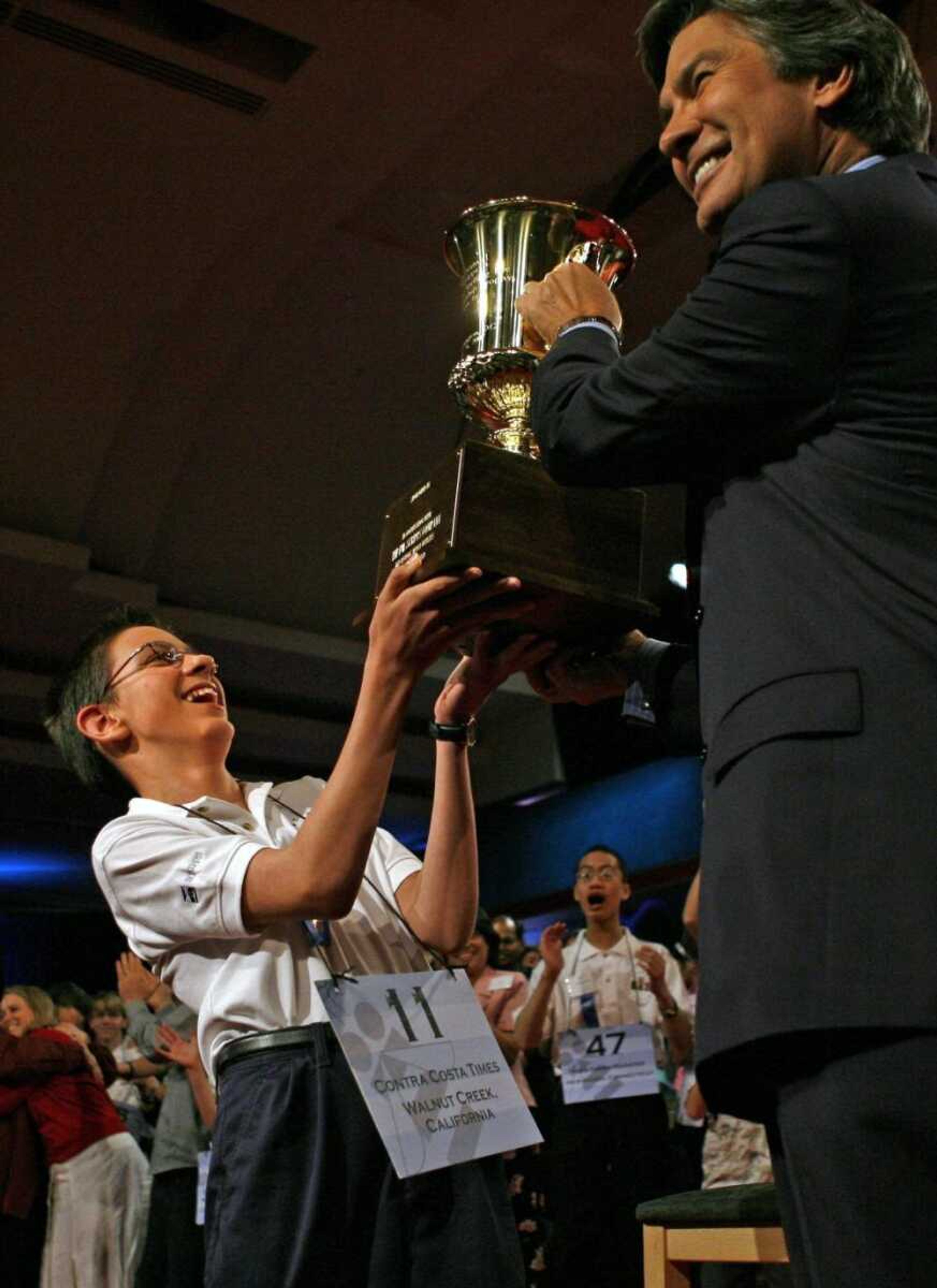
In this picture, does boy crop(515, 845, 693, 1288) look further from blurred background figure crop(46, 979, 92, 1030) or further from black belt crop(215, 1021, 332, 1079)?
black belt crop(215, 1021, 332, 1079)

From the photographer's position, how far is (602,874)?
5.21m

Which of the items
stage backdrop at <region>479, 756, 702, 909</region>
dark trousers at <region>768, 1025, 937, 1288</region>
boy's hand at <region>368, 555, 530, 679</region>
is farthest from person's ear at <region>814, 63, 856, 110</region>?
stage backdrop at <region>479, 756, 702, 909</region>

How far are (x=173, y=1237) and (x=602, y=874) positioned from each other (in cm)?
231

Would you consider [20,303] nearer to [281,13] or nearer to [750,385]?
[281,13]

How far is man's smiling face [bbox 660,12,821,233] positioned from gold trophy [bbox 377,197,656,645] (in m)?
0.31

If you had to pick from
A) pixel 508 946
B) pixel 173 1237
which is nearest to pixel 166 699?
pixel 173 1237

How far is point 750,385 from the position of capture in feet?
3.52

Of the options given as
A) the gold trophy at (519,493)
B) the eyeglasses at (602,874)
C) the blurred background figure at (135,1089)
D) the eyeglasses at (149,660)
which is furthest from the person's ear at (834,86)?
the blurred background figure at (135,1089)

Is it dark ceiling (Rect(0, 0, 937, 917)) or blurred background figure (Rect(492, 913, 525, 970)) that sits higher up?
dark ceiling (Rect(0, 0, 937, 917))

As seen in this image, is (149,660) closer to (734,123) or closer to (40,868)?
(734,123)

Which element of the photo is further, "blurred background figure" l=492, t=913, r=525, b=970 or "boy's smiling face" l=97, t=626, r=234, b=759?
"blurred background figure" l=492, t=913, r=525, b=970

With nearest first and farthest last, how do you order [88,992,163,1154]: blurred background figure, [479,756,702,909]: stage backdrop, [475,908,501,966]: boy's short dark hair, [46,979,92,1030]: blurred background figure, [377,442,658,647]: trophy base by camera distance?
[377,442,658,647]: trophy base → [475,908,501,966]: boy's short dark hair → [88,992,163,1154]: blurred background figure → [46,979,92,1030]: blurred background figure → [479,756,702,909]: stage backdrop

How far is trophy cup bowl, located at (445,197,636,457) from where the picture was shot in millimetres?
1770

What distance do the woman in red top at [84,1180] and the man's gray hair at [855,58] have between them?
5.06 metres
